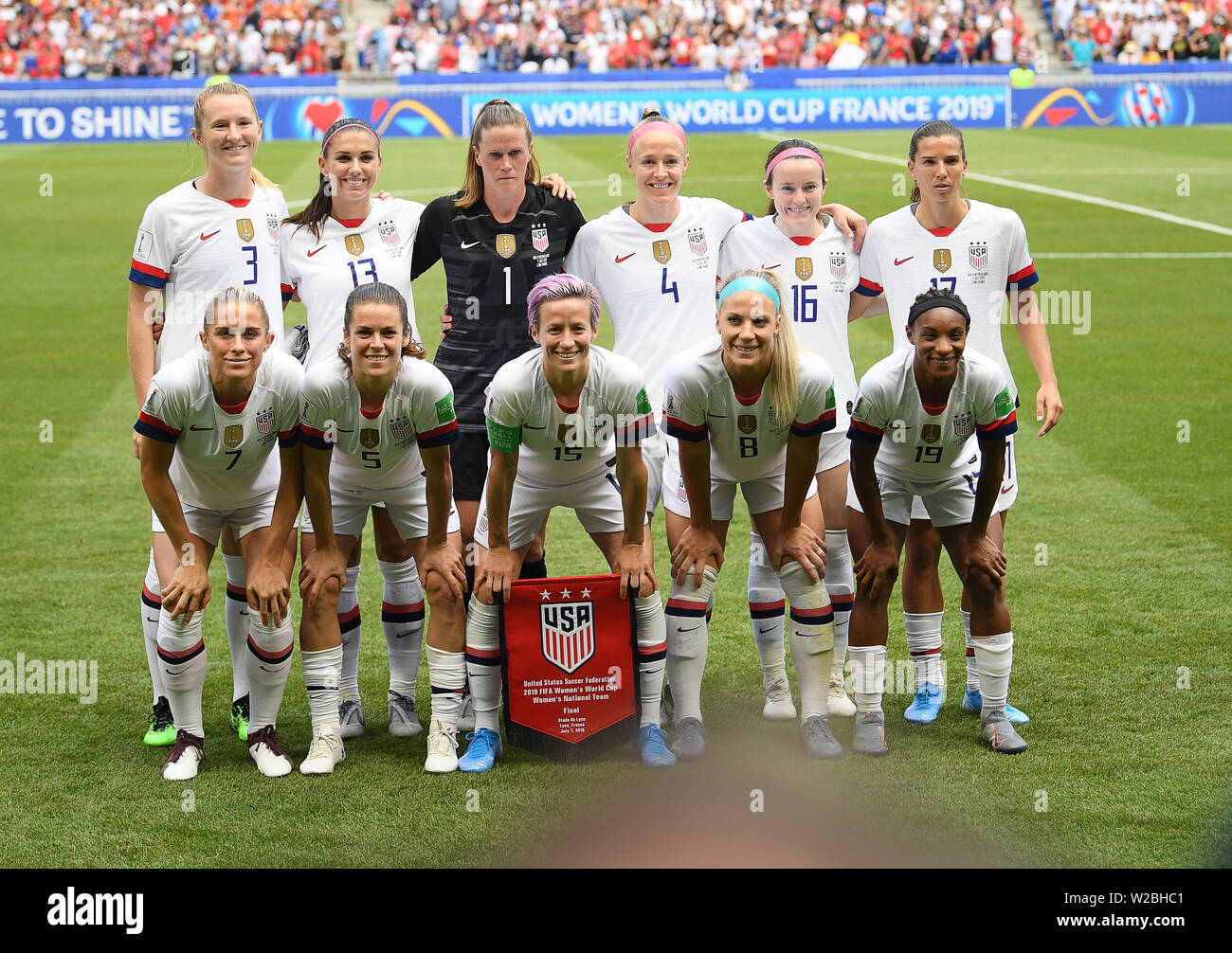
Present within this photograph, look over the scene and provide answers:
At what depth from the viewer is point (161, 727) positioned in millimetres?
5812

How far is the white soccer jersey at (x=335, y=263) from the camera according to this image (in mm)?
5668

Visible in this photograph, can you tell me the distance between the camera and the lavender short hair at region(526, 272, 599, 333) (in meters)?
5.17

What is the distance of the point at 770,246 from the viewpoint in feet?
19.0

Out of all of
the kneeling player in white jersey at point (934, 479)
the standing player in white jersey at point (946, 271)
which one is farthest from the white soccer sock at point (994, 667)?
the standing player in white jersey at point (946, 271)

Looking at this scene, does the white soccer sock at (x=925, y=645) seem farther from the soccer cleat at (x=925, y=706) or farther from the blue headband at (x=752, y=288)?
the blue headband at (x=752, y=288)

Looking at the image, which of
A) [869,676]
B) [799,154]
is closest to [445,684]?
[869,676]

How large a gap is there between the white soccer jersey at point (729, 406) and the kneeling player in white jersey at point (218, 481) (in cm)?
145

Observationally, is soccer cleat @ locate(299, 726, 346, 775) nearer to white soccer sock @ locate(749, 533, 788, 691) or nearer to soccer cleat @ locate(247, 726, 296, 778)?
soccer cleat @ locate(247, 726, 296, 778)

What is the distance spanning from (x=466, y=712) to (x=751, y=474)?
5.39 ft

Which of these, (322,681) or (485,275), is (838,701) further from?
(485,275)

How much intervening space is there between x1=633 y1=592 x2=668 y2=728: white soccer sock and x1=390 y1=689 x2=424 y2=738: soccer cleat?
99cm

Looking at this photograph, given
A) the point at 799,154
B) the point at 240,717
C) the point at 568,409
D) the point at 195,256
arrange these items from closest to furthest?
1. the point at 568,409
2. the point at 195,256
3. the point at 799,154
4. the point at 240,717

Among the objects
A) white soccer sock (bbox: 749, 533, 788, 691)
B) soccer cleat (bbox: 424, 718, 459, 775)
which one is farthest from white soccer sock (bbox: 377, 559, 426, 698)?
white soccer sock (bbox: 749, 533, 788, 691)

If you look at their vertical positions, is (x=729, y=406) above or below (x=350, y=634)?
above
